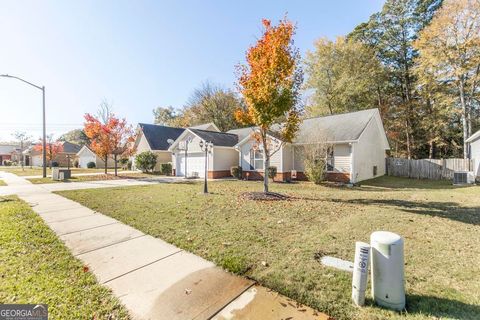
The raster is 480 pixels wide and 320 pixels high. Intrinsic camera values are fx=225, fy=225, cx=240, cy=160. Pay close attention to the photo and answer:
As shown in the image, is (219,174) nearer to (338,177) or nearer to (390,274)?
(338,177)

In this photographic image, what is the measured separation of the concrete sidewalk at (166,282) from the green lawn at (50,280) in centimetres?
16

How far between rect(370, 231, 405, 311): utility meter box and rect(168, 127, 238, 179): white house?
653 inches

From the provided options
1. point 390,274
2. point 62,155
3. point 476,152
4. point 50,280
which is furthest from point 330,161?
point 62,155

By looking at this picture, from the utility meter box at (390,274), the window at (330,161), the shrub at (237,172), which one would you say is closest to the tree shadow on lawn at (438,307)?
the utility meter box at (390,274)

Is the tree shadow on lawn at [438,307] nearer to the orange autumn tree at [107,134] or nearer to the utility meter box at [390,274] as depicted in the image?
the utility meter box at [390,274]

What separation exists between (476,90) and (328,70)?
12918mm

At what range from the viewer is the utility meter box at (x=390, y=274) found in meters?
2.67

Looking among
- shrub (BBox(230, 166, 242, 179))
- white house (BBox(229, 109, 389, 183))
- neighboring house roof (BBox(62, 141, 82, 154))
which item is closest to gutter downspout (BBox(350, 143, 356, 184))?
white house (BBox(229, 109, 389, 183))

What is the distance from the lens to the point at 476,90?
19.3m

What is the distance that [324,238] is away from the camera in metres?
4.96

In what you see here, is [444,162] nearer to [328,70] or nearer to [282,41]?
[328,70]

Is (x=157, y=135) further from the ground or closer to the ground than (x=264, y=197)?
further from the ground

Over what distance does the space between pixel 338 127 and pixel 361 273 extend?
15.9 m

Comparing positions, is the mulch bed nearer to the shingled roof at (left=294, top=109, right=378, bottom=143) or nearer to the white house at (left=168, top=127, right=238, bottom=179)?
the shingled roof at (left=294, top=109, right=378, bottom=143)
